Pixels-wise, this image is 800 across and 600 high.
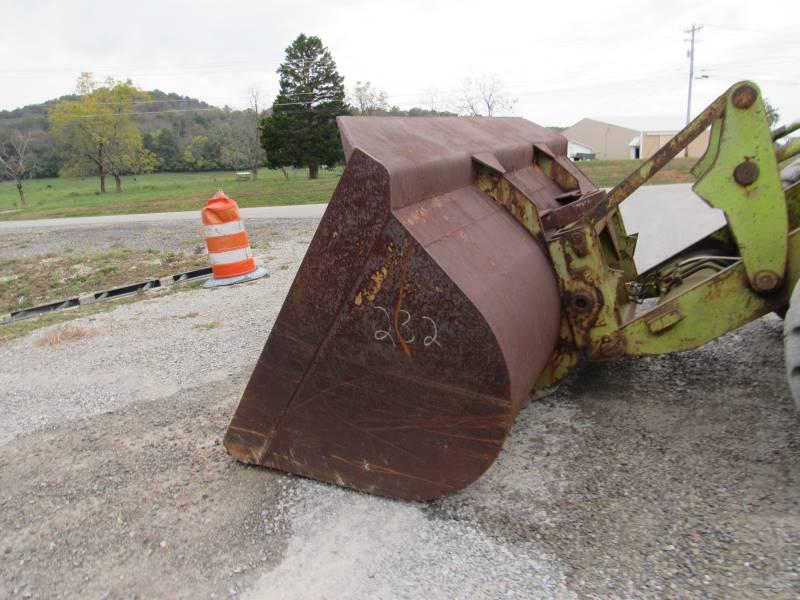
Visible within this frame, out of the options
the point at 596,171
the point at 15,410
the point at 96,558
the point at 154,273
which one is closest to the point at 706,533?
the point at 96,558

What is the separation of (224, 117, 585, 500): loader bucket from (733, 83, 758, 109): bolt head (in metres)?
1.12

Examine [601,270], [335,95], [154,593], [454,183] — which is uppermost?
[335,95]

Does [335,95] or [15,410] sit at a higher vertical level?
[335,95]

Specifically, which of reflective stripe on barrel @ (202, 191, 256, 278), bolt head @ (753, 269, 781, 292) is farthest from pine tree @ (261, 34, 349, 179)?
bolt head @ (753, 269, 781, 292)

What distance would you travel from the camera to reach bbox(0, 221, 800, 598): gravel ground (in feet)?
7.60

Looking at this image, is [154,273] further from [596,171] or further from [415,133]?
[596,171]

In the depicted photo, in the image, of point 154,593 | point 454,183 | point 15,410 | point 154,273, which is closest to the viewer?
point 154,593

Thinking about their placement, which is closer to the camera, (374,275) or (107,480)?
(374,275)

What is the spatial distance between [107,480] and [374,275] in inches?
67.8

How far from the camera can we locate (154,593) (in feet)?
7.81

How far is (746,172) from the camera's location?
9.61ft

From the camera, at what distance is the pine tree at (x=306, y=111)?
145 ft

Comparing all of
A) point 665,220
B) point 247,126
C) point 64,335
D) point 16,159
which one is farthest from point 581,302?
point 247,126

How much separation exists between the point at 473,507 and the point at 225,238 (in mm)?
5816
